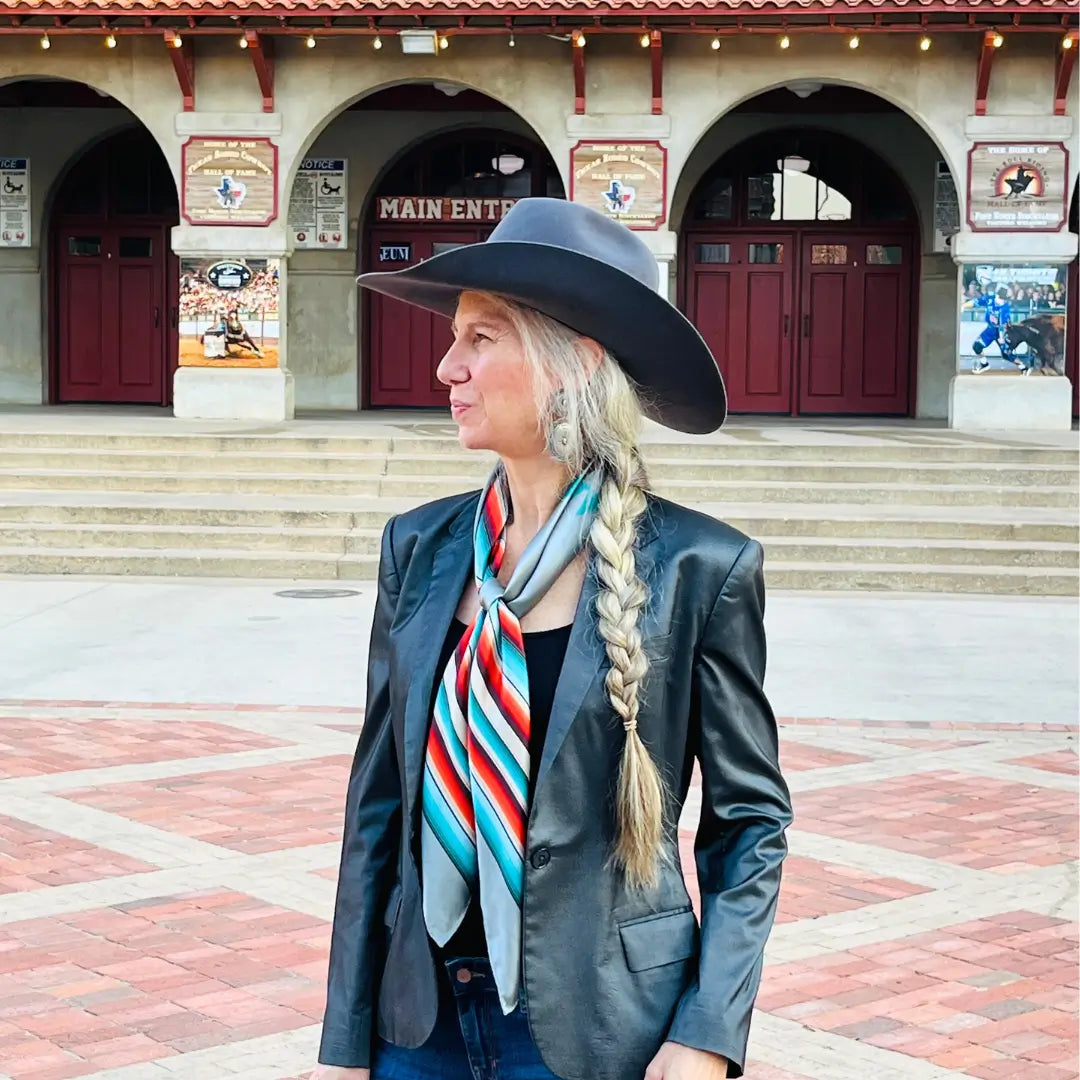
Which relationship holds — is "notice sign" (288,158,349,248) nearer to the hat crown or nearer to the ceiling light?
the ceiling light

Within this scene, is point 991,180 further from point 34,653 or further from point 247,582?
point 34,653

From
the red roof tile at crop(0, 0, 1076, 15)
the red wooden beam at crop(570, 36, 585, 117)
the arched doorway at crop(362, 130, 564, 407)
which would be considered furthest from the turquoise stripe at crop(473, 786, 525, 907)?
the arched doorway at crop(362, 130, 564, 407)

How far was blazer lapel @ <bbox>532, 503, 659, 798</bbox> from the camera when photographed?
2203mm

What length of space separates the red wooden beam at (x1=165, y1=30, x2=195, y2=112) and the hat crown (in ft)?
54.2

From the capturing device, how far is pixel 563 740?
7.23 ft

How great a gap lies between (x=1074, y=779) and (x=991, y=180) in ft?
38.8

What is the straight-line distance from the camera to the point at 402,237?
22250mm

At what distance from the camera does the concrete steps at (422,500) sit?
43.5 feet

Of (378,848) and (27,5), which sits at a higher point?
(27,5)

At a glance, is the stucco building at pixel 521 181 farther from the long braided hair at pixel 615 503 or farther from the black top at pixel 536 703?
the black top at pixel 536 703

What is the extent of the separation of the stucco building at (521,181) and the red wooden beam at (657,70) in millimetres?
43

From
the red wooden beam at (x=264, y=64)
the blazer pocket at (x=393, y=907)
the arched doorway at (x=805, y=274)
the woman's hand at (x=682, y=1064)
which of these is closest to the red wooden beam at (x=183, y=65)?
the red wooden beam at (x=264, y=64)

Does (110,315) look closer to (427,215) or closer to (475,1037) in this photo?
(427,215)

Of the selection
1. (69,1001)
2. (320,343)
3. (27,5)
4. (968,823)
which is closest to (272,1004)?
(69,1001)
